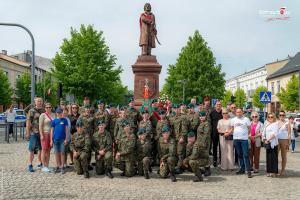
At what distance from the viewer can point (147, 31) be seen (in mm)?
17578

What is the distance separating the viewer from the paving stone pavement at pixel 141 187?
7.43m

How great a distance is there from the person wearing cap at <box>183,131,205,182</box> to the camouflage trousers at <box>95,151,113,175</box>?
71.3 inches

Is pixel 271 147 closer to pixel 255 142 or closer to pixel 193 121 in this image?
pixel 255 142

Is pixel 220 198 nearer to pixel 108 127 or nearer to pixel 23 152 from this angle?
pixel 108 127

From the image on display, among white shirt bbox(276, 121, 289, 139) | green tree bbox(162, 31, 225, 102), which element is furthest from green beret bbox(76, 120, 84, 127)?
green tree bbox(162, 31, 225, 102)

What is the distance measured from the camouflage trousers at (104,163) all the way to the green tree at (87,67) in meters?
31.7

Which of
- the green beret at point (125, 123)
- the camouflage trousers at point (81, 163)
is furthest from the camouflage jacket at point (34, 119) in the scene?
the green beret at point (125, 123)

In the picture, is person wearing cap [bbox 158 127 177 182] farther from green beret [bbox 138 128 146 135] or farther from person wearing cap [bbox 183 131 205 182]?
green beret [bbox 138 128 146 135]

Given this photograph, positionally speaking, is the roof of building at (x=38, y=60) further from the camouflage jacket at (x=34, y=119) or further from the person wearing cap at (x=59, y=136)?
the person wearing cap at (x=59, y=136)

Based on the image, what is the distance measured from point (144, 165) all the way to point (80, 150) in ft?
5.42

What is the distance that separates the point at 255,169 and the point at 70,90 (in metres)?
33.0

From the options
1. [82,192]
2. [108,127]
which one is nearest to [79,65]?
[108,127]

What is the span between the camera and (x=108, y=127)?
10938mm

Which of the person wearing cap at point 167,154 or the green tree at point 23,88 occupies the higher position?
the green tree at point 23,88
